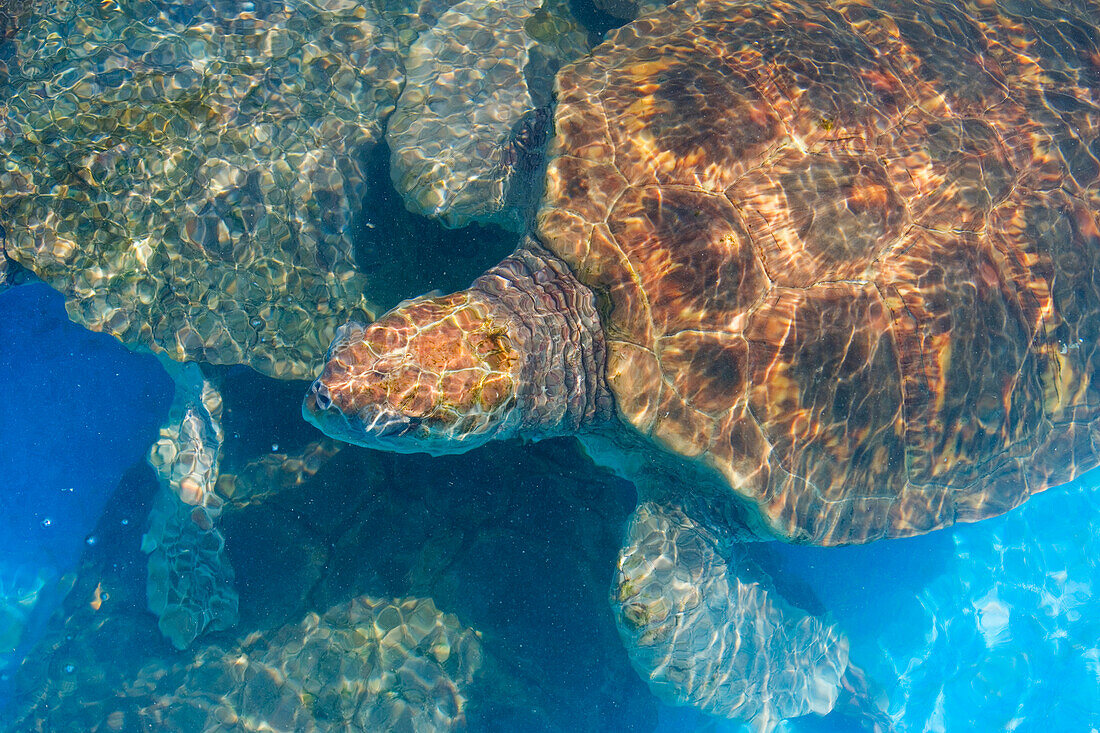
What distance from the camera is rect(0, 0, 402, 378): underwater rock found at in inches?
211

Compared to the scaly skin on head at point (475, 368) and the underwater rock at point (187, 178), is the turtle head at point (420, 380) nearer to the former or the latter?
the scaly skin on head at point (475, 368)

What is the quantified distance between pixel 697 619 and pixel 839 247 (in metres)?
3.06

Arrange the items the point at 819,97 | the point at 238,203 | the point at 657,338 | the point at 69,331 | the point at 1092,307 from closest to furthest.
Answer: the point at 657,338 < the point at 819,97 < the point at 1092,307 < the point at 238,203 < the point at 69,331

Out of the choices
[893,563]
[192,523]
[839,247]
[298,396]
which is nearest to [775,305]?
[839,247]

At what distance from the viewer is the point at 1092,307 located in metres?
5.20

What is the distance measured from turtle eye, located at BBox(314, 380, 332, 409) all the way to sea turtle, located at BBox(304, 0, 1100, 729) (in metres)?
0.03

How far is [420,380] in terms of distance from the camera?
3.64m

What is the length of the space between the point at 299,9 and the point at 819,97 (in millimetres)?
5349

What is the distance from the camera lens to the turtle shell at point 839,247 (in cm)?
429

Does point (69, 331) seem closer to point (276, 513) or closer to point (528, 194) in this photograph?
point (276, 513)

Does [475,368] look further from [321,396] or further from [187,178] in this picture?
[187,178]

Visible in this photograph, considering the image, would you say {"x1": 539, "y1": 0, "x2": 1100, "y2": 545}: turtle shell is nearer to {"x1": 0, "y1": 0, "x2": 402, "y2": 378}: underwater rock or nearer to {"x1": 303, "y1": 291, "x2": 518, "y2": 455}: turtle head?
{"x1": 303, "y1": 291, "x2": 518, "y2": 455}: turtle head

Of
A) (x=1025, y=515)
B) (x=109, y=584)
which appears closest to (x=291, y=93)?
(x=109, y=584)

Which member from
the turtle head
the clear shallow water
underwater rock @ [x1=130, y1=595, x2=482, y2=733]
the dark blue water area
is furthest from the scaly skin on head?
the dark blue water area
